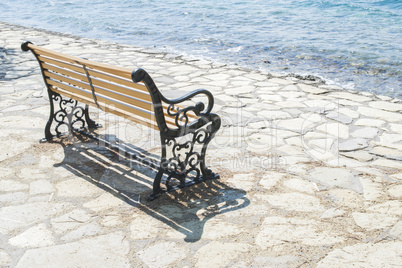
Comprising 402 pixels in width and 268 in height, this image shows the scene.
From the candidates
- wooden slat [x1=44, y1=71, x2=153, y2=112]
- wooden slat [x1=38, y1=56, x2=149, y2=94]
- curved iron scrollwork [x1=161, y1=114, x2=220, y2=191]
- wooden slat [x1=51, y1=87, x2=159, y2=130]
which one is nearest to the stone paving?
curved iron scrollwork [x1=161, y1=114, x2=220, y2=191]

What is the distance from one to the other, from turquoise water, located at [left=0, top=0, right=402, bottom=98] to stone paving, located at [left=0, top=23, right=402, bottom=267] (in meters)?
3.76

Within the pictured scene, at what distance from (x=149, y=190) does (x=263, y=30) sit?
12.0 m

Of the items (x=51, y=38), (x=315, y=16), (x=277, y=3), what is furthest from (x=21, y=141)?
(x=277, y=3)

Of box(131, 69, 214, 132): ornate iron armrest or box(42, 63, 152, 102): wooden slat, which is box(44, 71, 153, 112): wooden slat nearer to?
box(42, 63, 152, 102): wooden slat

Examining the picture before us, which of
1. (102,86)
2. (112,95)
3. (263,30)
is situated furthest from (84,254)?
(263,30)

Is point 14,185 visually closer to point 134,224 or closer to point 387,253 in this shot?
point 134,224

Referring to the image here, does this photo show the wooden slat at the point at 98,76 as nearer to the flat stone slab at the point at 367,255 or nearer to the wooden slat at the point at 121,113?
the wooden slat at the point at 121,113

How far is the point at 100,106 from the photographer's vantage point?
4.08m

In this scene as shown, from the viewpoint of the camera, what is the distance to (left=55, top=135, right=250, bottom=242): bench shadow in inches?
132

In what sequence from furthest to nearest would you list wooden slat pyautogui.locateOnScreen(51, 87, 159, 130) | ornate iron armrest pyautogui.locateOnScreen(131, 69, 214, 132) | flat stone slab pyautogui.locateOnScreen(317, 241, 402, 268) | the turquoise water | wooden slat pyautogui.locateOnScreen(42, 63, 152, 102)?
the turquoise water < wooden slat pyautogui.locateOnScreen(51, 87, 159, 130) < wooden slat pyautogui.locateOnScreen(42, 63, 152, 102) < ornate iron armrest pyautogui.locateOnScreen(131, 69, 214, 132) < flat stone slab pyautogui.locateOnScreen(317, 241, 402, 268)

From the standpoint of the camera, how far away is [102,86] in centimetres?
392

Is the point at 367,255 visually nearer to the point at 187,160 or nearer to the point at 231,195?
the point at 231,195

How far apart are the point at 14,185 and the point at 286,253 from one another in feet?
7.97

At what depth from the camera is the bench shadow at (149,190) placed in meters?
3.37
